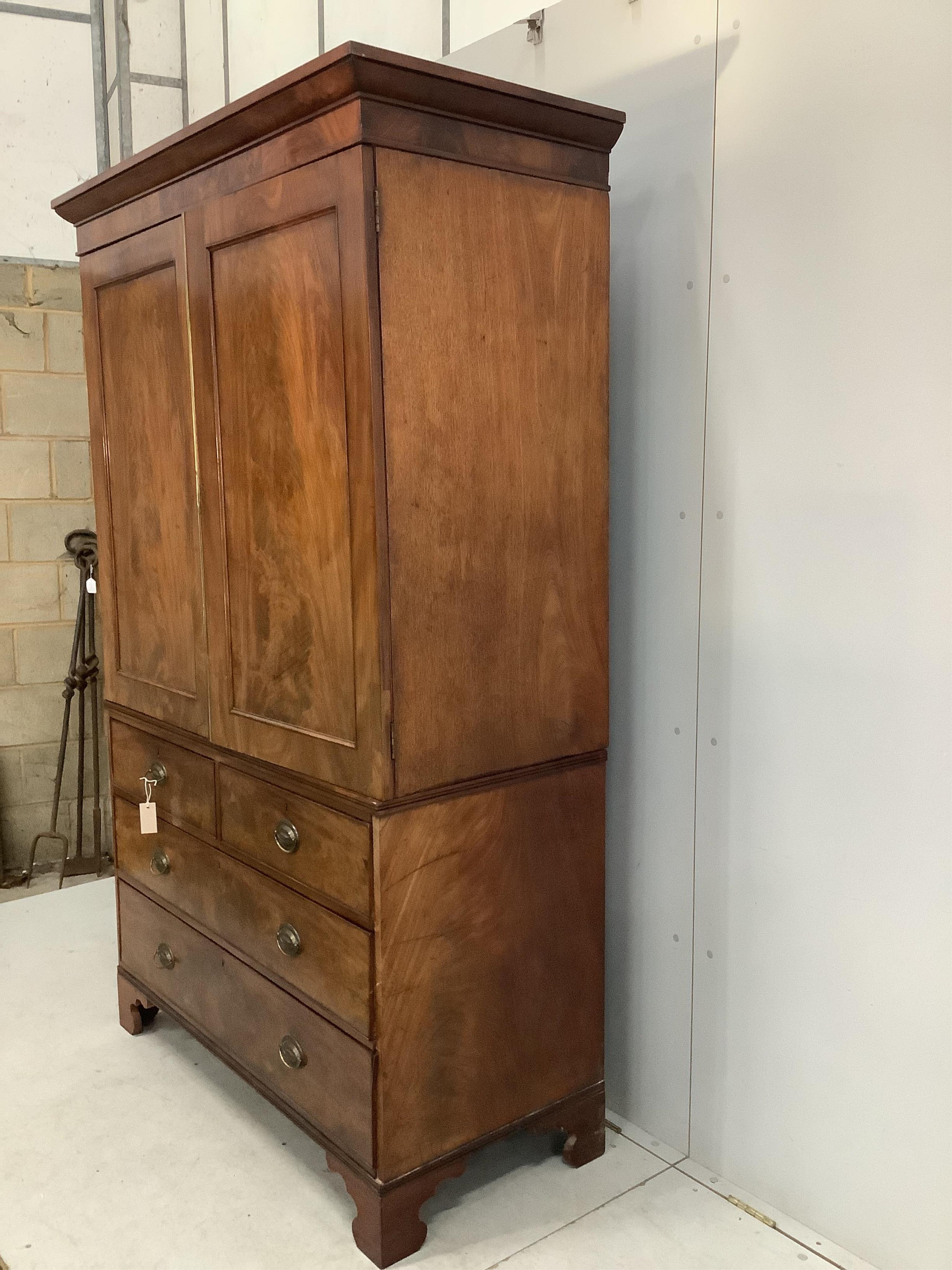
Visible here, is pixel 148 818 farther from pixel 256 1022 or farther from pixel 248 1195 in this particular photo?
pixel 248 1195

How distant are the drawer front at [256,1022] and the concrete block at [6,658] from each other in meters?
1.36

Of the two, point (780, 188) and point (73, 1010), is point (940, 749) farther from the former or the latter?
point (73, 1010)

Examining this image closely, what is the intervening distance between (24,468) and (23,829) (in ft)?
4.03

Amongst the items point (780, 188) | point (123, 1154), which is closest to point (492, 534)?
point (780, 188)

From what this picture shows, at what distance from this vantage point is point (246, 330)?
180 centimetres

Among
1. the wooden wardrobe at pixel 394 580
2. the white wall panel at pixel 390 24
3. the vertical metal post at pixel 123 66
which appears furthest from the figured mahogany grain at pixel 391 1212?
the vertical metal post at pixel 123 66

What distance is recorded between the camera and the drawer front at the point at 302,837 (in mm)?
1697

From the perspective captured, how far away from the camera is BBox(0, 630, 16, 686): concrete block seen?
3553 millimetres

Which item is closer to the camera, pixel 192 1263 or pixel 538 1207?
pixel 192 1263

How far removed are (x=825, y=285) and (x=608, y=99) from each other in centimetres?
63

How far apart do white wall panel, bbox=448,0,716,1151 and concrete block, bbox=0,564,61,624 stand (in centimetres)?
227

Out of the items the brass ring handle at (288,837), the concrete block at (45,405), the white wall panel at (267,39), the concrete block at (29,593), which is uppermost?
the white wall panel at (267,39)

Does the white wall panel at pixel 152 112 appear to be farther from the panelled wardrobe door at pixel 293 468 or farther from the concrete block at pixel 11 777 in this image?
the concrete block at pixel 11 777

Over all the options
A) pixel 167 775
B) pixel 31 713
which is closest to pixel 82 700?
pixel 31 713
